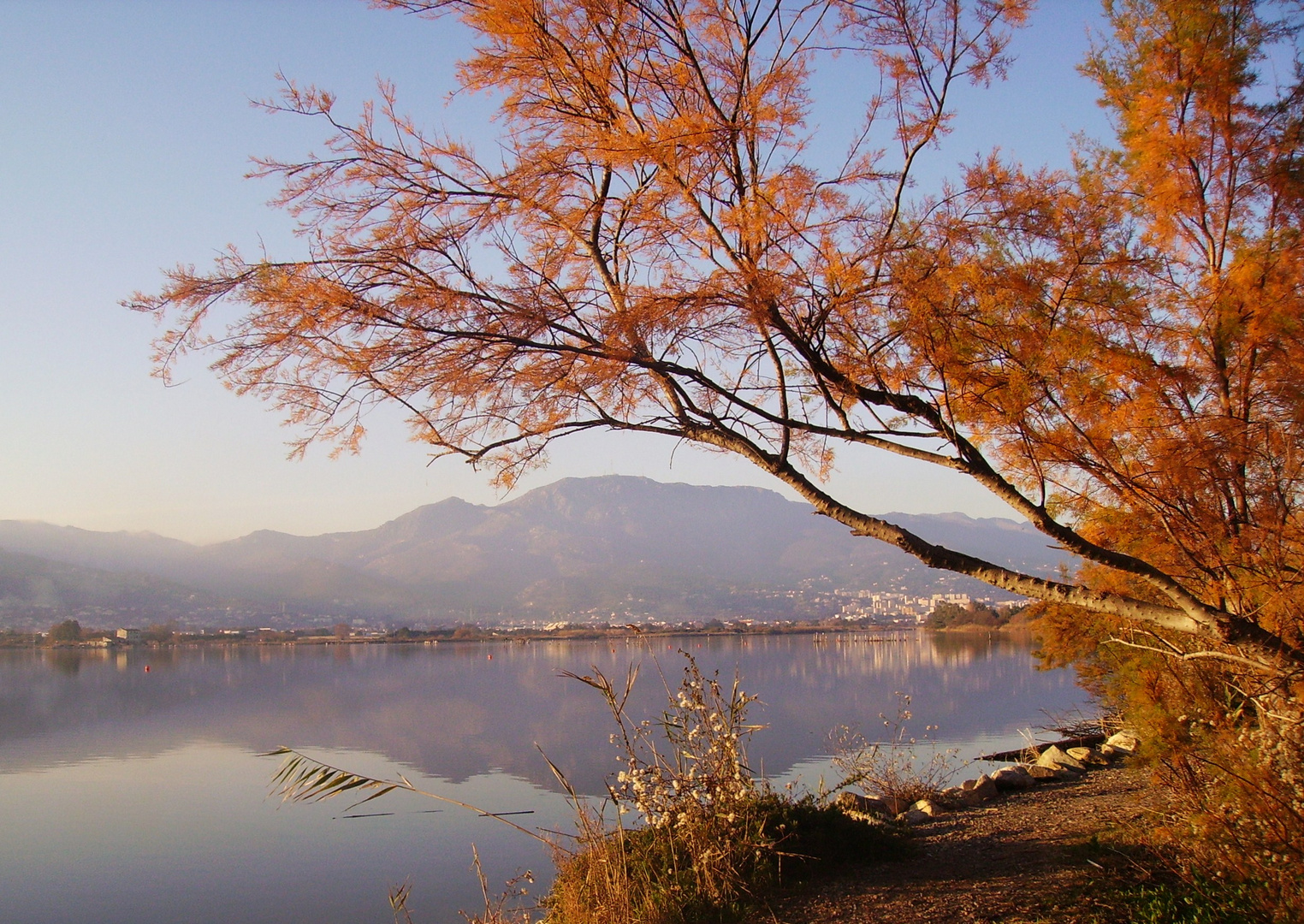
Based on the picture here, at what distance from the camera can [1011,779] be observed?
973 centimetres

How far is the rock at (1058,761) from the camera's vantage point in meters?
10.7

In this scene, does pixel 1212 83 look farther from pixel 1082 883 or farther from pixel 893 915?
pixel 893 915

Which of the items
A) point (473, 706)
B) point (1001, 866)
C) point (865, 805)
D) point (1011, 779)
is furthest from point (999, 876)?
point (473, 706)

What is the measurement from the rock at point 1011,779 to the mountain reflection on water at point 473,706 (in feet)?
11.7

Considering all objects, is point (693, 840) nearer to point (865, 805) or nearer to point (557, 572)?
point (865, 805)

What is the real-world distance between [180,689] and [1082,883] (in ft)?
130

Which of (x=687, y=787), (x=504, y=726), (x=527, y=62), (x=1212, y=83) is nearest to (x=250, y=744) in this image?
(x=504, y=726)

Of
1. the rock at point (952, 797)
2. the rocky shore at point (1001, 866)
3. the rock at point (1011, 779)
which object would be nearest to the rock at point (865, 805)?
the rocky shore at point (1001, 866)

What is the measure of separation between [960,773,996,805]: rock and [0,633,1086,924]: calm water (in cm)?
260

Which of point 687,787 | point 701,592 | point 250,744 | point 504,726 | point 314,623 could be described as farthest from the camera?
point 701,592

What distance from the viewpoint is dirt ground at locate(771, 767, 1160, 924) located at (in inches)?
188

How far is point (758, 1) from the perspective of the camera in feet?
16.9

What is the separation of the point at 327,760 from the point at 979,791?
44.5 ft

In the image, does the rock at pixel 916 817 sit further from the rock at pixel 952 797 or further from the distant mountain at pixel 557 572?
the distant mountain at pixel 557 572
